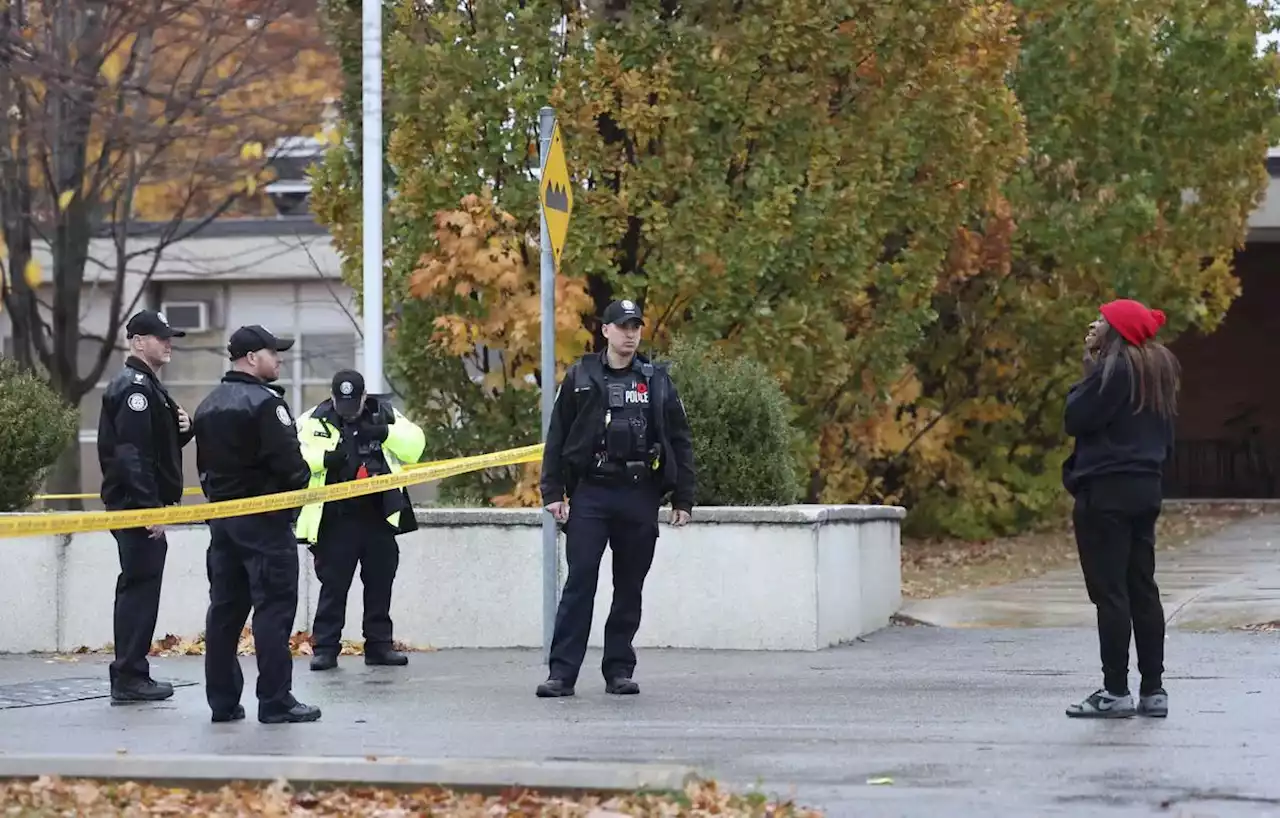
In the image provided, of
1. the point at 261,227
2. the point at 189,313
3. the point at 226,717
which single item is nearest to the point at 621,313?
the point at 226,717

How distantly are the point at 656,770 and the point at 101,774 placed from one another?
1.89 metres

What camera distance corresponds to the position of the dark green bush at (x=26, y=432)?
519 inches

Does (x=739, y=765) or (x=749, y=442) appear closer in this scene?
(x=739, y=765)

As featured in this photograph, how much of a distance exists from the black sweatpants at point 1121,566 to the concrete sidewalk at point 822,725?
261 mm

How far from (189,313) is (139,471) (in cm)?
2271

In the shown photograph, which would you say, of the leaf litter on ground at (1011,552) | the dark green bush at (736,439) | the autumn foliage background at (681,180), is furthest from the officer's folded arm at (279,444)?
the leaf litter on ground at (1011,552)

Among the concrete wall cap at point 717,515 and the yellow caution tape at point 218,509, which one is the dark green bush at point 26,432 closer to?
the concrete wall cap at point 717,515

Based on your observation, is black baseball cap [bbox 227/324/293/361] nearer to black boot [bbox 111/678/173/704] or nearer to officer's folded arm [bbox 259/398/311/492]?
officer's folded arm [bbox 259/398/311/492]

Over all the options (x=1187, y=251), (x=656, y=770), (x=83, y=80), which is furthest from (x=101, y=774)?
(x=1187, y=251)

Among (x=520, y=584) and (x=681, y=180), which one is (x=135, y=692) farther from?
(x=681, y=180)

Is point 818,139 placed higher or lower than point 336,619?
higher

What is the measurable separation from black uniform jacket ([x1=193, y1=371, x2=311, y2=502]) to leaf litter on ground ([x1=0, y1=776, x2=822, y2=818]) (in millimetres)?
2163

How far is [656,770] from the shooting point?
6660 millimetres

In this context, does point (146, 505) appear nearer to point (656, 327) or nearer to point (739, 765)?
point (739, 765)
